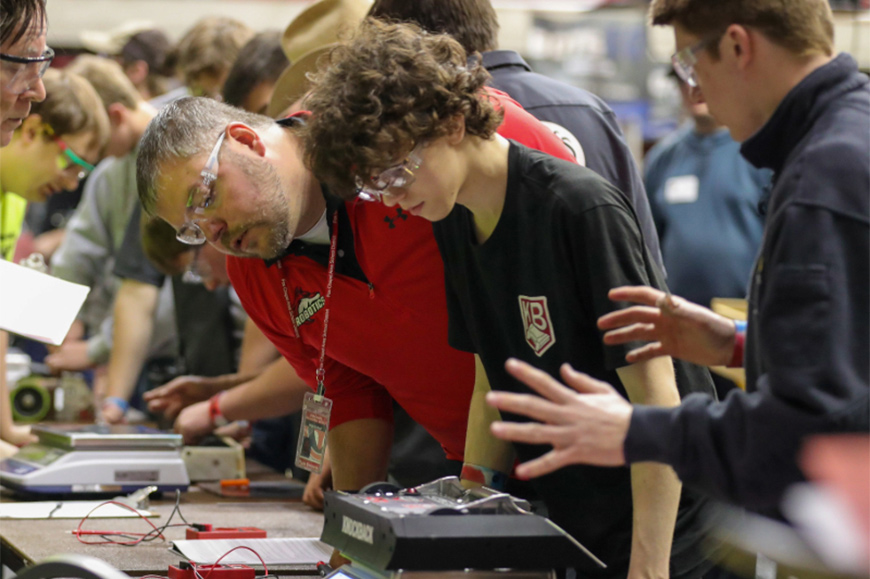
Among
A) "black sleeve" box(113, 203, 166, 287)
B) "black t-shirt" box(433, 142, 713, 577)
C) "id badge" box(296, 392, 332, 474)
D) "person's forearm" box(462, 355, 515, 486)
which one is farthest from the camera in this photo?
"black sleeve" box(113, 203, 166, 287)

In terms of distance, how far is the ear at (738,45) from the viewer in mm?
1195

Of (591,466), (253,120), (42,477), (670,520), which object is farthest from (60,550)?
(670,520)

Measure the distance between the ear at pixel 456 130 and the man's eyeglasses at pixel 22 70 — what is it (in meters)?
0.79

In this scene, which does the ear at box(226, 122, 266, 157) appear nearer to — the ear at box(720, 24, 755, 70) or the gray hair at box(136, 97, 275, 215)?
the gray hair at box(136, 97, 275, 215)

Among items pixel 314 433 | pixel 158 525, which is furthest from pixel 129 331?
pixel 314 433

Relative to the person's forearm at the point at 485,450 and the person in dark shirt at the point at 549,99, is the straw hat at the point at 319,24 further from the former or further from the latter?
the person's forearm at the point at 485,450

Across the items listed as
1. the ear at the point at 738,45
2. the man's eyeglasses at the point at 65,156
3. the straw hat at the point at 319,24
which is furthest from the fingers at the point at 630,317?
the man's eyeglasses at the point at 65,156

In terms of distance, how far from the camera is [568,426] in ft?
3.71

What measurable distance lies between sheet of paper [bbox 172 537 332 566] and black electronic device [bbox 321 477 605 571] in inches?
18.6

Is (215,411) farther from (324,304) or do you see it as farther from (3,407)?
(324,304)

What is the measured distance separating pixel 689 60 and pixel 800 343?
401mm

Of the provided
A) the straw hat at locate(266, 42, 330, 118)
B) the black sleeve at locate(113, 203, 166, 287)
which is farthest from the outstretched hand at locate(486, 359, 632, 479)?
the black sleeve at locate(113, 203, 166, 287)

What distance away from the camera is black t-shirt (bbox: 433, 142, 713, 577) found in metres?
1.47

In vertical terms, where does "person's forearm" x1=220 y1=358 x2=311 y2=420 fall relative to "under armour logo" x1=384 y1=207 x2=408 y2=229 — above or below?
below
